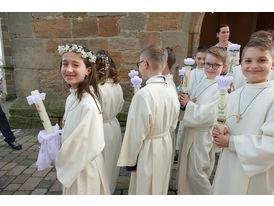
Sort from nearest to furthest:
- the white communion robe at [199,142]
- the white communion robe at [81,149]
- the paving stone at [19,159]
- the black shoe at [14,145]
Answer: the white communion robe at [81,149] → the white communion robe at [199,142] → the paving stone at [19,159] → the black shoe at [14,145]

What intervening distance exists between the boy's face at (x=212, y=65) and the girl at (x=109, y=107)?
46.2 inches

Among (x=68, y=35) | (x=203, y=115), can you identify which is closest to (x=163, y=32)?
(x=68, y=35)

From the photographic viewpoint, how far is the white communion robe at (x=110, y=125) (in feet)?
8.36

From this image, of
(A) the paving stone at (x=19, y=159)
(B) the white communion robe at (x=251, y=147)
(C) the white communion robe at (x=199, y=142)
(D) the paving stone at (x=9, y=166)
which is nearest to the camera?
(B) the white communion robe at (x=251, y=147)

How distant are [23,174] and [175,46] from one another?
3.81 m

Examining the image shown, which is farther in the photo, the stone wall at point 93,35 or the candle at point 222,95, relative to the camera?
the stone wall at point 93,35

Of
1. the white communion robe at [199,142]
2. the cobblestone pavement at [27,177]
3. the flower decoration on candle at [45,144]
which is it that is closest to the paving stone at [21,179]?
the cobblestone pavement at [27,177]

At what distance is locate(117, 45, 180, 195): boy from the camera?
1851 millimetres

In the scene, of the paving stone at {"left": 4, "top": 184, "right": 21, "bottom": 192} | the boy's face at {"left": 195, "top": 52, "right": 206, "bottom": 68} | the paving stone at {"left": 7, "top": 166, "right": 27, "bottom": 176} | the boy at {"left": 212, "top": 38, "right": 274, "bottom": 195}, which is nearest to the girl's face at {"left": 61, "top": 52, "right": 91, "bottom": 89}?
the boy at {"left": 212, "top": 38, "right": 274, "bottom": 195}

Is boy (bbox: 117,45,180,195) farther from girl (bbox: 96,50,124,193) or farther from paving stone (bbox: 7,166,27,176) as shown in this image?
paving stone (bbox: 7,166,27,176)

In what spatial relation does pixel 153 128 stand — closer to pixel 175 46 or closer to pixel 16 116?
pixel 175 46

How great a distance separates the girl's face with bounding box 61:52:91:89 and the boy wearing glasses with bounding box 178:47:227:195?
1191 millimetres

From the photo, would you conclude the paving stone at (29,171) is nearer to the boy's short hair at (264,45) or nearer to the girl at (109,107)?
the girl at (109,107)

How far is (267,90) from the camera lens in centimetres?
157
